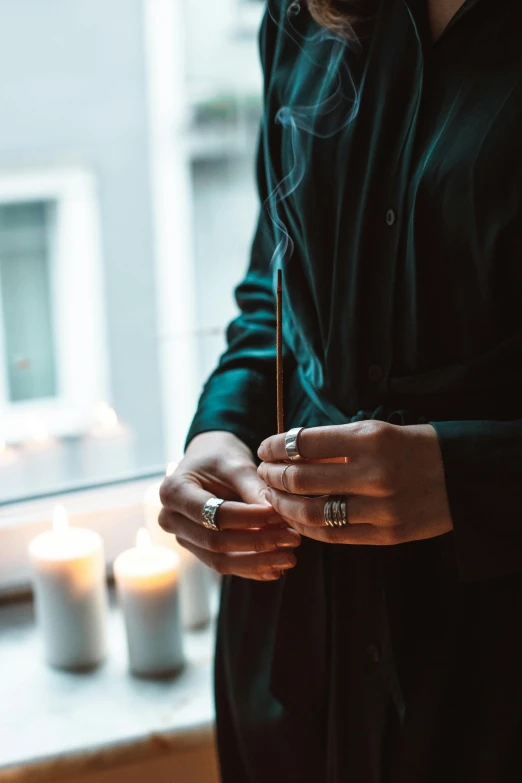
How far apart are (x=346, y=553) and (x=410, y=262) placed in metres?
0.27

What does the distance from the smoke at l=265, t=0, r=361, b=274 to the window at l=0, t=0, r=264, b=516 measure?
53 centimetres

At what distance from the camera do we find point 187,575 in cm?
123

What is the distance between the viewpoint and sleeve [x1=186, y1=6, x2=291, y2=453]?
85 centimetres

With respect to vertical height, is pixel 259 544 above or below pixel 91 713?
above

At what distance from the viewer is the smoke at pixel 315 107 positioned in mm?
749

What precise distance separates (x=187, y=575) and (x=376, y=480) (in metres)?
0.71

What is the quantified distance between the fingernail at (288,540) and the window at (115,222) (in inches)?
27.9

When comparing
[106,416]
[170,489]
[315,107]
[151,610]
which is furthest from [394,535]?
[106,416]

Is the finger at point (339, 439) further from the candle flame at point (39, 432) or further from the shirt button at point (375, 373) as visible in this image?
the candle flame at point (39, 432)

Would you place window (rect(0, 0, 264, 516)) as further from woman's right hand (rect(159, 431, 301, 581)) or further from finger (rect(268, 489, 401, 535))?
finger (rect(268, 489, 401, 535))

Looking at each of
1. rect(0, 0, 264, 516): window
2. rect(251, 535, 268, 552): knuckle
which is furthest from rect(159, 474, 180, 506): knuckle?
rect(0, 0, 264, 516): window

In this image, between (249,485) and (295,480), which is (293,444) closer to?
(295,480)

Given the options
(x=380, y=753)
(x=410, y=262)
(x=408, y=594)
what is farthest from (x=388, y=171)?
(x=380, y=753)

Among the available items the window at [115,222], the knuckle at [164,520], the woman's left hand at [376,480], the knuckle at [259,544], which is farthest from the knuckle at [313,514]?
the window at [115,222]
